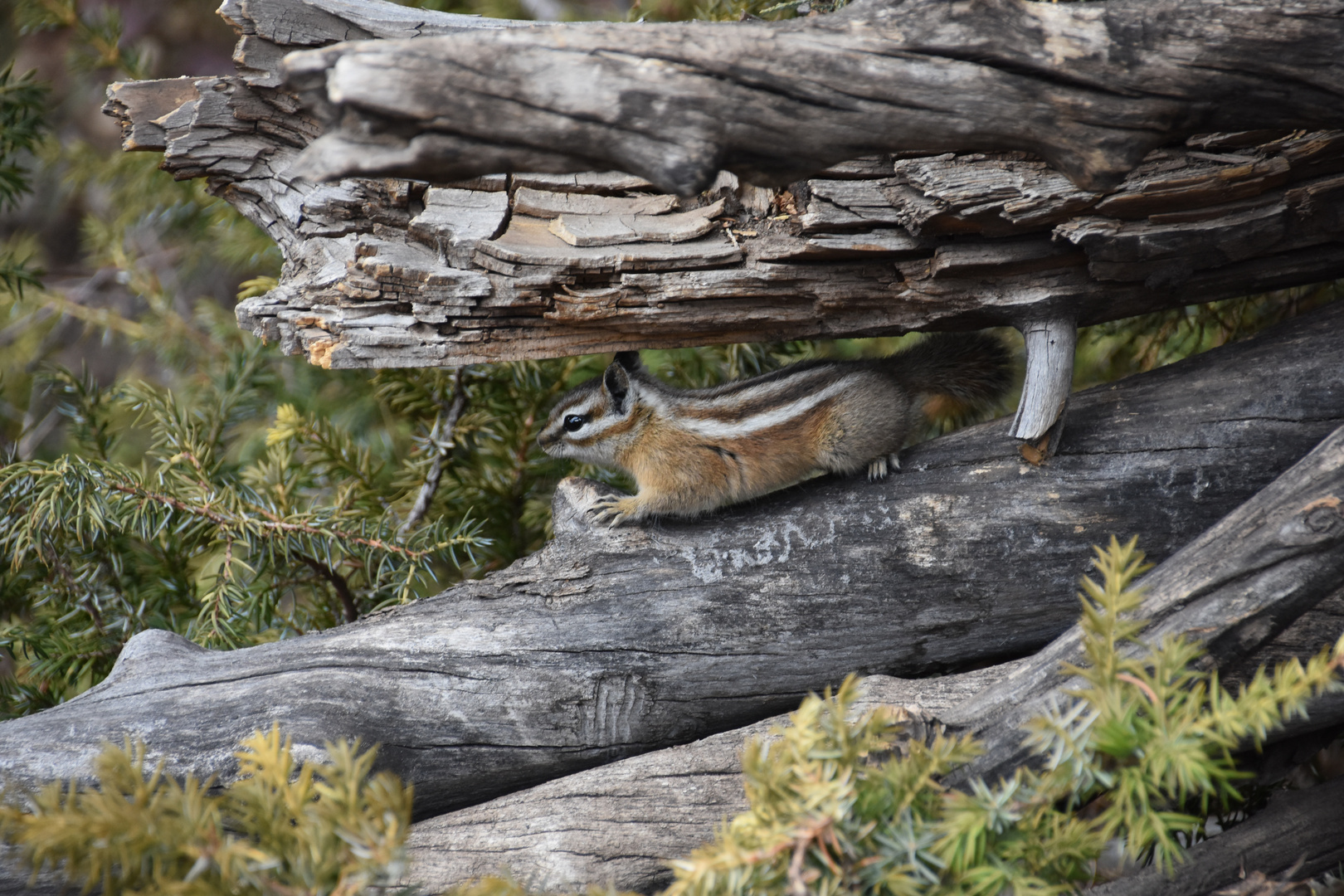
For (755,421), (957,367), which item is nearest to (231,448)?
(755,421)

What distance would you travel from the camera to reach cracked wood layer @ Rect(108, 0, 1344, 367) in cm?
232

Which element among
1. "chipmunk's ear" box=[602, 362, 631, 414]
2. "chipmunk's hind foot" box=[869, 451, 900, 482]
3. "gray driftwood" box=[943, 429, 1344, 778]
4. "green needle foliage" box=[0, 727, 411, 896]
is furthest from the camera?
"chipmunk's ear" box=[602, 362, 631, 414]

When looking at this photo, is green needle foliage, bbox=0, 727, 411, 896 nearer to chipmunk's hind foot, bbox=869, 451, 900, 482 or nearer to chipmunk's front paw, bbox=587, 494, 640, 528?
chipmunk's front paw, bbox=587, 494, 640, 528

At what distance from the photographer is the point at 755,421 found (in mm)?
3014

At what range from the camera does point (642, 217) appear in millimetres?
2605

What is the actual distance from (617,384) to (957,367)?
1185 millimetres

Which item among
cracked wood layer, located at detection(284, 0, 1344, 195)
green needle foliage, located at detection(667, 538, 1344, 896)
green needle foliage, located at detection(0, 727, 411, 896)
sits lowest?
green needle foliage, located at detection(0, 727, 411, 896)

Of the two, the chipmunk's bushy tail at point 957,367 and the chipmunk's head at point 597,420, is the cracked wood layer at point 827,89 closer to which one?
the chipmunk's bushy tail at point 957,367

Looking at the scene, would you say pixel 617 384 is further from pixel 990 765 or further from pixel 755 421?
pixel 990 765

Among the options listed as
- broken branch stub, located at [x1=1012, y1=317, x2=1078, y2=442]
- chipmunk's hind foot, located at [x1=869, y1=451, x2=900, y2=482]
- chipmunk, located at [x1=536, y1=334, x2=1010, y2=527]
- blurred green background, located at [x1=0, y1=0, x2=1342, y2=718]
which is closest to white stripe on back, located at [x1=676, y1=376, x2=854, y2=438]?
chipmunk, located at [x1=536, y1=334, x2=1010, y2=527]

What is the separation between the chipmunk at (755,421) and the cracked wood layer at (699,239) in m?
0.36

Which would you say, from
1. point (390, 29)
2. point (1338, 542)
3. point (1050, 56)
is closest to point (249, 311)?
point (390, 29)

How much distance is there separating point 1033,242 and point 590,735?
5.84ft

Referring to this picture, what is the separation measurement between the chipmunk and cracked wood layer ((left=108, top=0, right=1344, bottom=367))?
36 centimetres
